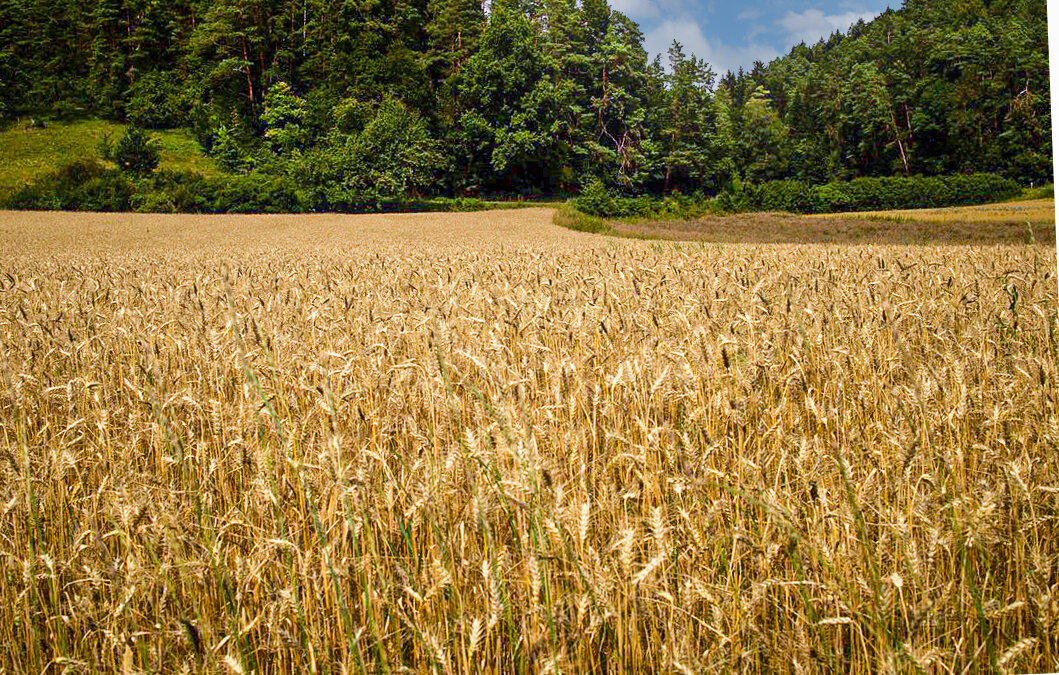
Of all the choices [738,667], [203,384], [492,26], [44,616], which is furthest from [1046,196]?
[492,26]

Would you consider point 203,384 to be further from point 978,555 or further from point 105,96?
point 105,96

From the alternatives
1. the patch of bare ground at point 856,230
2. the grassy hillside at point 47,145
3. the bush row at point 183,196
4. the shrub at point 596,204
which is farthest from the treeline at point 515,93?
the shrub at point 596,204

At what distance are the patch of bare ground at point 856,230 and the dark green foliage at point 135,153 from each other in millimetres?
14227

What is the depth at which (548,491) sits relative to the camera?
1.48 m

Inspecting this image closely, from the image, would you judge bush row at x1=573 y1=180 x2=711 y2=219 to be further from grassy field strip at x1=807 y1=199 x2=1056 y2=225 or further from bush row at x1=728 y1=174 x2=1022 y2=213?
grassy field strip at x1=807 y1=199 x2=1056 y2=225

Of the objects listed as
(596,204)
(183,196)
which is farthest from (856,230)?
(183,196)

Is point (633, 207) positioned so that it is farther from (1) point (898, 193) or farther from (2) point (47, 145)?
(2) point (47, 145)

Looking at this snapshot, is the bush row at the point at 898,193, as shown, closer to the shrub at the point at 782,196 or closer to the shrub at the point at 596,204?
the shrub at the point at 782,196

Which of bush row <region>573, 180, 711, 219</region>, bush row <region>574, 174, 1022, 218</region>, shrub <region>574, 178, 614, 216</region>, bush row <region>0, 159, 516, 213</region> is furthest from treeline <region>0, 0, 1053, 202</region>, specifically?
shrub <region>574, 178, 614, 216</region>

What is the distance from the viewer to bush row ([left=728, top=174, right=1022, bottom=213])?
280 inches

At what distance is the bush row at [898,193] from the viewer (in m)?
7.10

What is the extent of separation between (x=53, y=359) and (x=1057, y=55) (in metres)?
5.76

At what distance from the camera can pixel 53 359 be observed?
11.8ft

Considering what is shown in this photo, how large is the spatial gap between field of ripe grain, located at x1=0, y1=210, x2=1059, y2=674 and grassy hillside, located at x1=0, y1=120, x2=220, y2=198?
1007 centimetres
